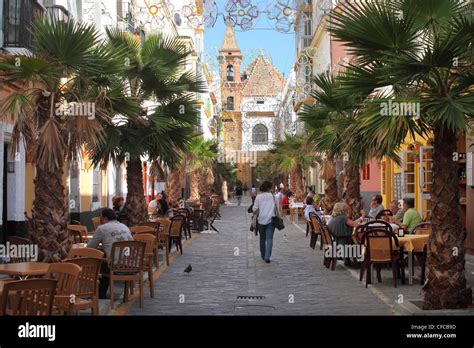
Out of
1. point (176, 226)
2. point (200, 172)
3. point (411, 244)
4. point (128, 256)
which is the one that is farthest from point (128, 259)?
point (200, 172)

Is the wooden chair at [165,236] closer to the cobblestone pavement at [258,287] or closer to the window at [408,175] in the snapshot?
the cobblestone pavement at [258,287]

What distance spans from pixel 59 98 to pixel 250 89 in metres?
95.3

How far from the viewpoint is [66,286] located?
804 cm

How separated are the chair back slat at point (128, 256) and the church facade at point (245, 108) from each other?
88595mm

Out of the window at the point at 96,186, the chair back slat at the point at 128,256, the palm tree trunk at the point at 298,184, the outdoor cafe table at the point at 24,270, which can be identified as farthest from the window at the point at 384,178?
the outdoor cafe table at the point at 24,270

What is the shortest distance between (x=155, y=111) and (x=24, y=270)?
31.4 feet

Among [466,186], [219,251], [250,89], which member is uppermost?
[250,89]

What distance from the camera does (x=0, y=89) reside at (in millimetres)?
15930

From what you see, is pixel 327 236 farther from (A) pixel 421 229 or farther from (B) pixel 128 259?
(B) pixel 128 259

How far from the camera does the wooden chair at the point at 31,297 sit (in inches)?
258

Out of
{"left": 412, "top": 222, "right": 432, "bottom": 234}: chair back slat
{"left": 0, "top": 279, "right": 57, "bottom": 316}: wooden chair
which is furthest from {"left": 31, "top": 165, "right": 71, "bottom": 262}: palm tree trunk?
{"left": 412, "top": 222, "right": 432, "bottom": 234}: chair back slat
